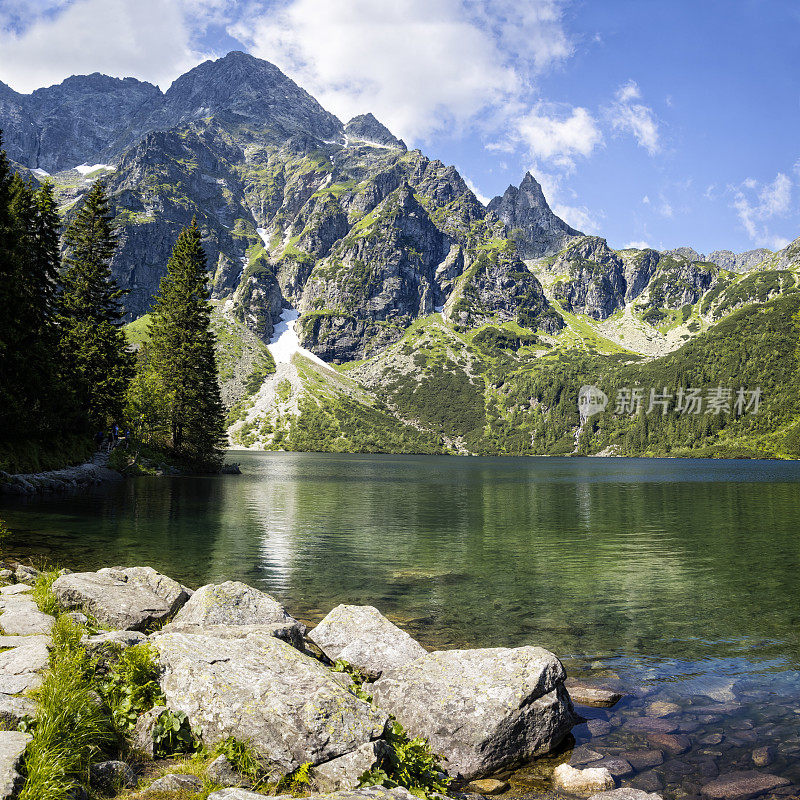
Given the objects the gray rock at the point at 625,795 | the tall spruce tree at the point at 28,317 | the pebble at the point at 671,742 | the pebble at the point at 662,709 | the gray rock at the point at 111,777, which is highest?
the tall spruce tree at the point at 28,317

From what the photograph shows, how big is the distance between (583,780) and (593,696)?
170 inches

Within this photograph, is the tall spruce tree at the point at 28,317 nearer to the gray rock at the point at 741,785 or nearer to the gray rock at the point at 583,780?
the gray rock at the point at 583,780

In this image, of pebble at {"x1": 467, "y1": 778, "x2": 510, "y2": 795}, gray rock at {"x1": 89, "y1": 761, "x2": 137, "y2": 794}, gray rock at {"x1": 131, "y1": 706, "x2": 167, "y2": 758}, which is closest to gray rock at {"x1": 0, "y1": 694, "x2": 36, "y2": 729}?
gray rock at {"x1": 89, "y1": 761, "x2": 137, "y2": 794}

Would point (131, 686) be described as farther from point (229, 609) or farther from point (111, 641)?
point (229, 609)

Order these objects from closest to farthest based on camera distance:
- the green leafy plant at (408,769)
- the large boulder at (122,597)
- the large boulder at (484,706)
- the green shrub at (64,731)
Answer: the green shrub at (64,731) < the green leafy plant at (408,769) < the large boulder at (484,706) < the large boulder at (122,597)

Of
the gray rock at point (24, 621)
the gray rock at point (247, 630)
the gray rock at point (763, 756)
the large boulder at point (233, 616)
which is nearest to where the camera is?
the gray rock at point (763, 756)

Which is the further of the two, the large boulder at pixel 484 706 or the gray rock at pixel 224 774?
the large boulder at pixel 484 706

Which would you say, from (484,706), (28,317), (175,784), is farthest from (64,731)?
(28,317)

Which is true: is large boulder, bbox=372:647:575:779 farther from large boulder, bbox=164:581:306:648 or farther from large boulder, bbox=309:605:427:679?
large boulder, bbox=164:581:306:648

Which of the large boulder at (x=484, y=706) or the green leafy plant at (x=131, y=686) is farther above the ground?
the green leafy plant at (x=131, y=686)

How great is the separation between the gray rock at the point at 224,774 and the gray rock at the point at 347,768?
3.63ft

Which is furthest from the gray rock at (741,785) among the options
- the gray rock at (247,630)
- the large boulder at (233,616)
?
the large boulder at (233,616)

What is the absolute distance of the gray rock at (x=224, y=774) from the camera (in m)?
8.05

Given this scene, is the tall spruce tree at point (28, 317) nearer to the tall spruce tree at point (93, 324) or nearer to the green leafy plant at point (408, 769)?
the tall spruce tree at point (93, 324)
